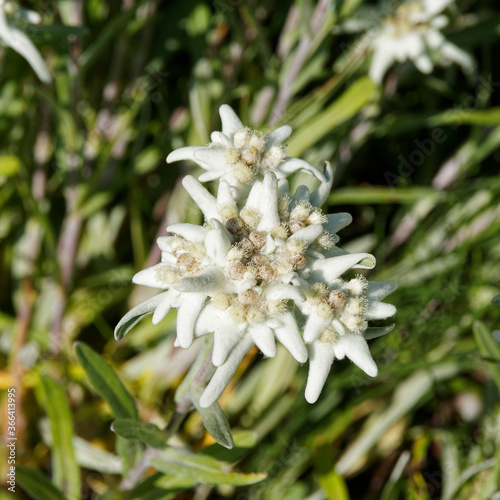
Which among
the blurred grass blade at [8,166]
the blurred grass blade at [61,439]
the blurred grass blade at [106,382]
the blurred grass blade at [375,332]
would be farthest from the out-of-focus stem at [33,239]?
the blurred grass blade at [375,332]

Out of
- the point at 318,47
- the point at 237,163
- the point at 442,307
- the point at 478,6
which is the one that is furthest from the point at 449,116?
the point at 237,163

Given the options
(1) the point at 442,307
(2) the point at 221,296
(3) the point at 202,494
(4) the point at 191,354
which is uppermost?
(2) the point at 221,296

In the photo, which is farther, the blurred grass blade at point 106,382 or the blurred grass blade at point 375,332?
the blurred grass blade at point 106,382

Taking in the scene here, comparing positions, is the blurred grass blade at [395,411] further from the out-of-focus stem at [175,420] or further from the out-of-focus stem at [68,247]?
the out-of-focus stem at [68,247]

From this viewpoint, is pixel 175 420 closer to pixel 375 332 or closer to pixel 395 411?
pixel 375 332

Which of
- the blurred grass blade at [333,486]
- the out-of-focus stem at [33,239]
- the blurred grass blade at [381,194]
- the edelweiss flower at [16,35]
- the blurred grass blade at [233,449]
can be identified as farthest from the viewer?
the out-of-focus stem at [33,239]

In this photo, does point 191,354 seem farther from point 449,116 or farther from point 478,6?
point 478,6

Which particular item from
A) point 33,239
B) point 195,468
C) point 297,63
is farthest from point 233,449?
point 297,63
